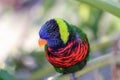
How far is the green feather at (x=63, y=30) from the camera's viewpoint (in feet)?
2.59

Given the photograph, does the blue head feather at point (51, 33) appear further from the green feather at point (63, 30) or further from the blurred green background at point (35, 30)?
the blurred green background at point (35, 30)

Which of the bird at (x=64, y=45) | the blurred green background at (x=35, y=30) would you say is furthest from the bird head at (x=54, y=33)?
the blurred green background at (x=35, y=30)

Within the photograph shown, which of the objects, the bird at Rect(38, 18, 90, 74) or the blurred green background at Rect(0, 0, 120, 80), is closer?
the bird at Rect(38, 18, 90, 74)

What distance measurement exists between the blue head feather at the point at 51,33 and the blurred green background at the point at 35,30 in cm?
33

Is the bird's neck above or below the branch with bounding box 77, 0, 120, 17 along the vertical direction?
below

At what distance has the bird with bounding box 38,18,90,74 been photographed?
788mm

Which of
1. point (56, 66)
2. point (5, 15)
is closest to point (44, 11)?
point (5, 15)

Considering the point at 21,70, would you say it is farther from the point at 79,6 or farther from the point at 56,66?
the point at 56,66

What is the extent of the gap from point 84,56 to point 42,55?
0.59 m

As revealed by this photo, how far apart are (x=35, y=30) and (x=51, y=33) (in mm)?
1073

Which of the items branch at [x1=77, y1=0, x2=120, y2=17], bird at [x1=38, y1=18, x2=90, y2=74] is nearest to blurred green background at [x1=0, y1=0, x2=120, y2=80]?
bird at [x1=38, y1=18, x2=90, y2=74]

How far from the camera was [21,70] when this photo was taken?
Result: 143cm

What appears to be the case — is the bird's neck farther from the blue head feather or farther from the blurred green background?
the blurred green background

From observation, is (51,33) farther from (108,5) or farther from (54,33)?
(108,5)
